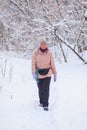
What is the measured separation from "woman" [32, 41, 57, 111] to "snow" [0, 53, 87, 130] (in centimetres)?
36

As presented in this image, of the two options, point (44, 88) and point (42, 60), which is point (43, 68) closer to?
point (42, 60)

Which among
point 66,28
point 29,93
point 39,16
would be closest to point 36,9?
point 39,16

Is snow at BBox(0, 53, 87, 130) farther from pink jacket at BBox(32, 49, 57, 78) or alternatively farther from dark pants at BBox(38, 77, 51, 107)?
pink jacket at BBox(32, 49, 57, 78)

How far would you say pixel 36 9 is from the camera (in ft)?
58.5

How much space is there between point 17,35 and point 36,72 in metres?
11.2

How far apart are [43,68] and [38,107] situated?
0.91 m

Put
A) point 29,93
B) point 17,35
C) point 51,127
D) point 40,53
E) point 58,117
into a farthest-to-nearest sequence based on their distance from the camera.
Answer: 1. point 17,35
2. point 29,93
3. point 40,53
4. point 58,117
5. point 51,127

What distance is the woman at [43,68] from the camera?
9.26 m

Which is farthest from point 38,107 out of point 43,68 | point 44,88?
point 43,68

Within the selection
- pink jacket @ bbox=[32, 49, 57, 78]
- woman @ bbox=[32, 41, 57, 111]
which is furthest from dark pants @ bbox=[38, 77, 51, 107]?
pink jacket @ bbox=[32, 49, 57, 78]

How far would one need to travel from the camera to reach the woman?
9.26 m

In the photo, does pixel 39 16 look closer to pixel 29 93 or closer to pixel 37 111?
pixel 29 93

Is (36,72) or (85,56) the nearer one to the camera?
(36,72)

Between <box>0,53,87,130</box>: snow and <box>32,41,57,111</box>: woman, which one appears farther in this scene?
<box>32,41,57,111</box>: woman
